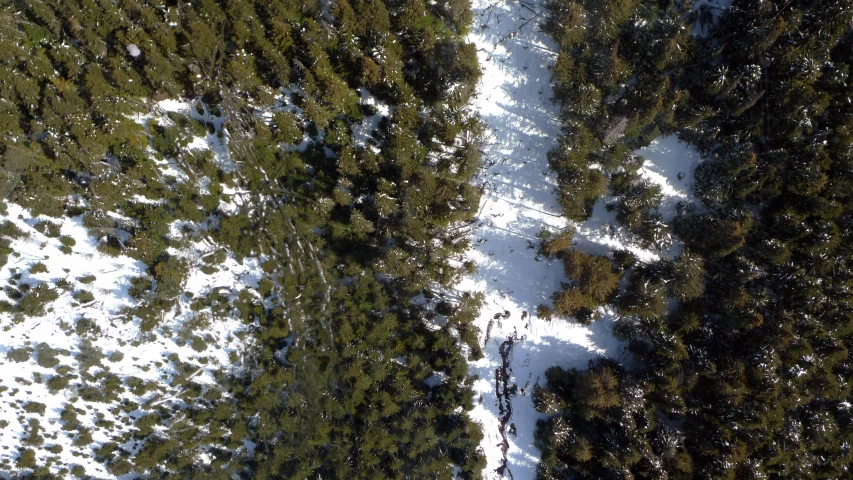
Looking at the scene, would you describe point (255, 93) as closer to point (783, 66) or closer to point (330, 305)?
point (330, 305)

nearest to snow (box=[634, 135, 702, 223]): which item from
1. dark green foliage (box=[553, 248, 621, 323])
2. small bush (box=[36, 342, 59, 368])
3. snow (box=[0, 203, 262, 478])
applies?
dark green foliage (box=[553, 248, 621, 323])

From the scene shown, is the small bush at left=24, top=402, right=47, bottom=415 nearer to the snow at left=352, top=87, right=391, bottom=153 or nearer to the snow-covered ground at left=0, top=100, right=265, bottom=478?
the snow-covered ground at left=0, top=100, right=265, bottom=478

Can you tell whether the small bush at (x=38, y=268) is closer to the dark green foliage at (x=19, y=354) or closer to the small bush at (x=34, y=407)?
the dark green foliage at (x=19, y=354)

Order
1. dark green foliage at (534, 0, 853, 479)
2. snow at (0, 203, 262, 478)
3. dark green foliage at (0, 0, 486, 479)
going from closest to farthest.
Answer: dark green foliage at (534, 0, 853, 479) → dark green foliage at (0, 0, 486, 479) → snow at (0, 203, 262, 478)

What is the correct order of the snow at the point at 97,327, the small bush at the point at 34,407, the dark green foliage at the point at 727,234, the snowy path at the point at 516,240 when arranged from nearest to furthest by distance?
the dark green foliage at the point at 727,234 < the snowy path at the point at 516,240 < the snow at the point at 97,327 < the small bush at the point at 34,407

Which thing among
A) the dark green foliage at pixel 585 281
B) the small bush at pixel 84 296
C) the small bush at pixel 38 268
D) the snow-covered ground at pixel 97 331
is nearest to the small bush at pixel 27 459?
the snow-covered ground at pixel 97 331

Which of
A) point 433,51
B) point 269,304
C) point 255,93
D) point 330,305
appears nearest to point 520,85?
point 433,51

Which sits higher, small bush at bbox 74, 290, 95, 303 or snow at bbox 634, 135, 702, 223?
snow at bbox 634, 135, 702, 223
